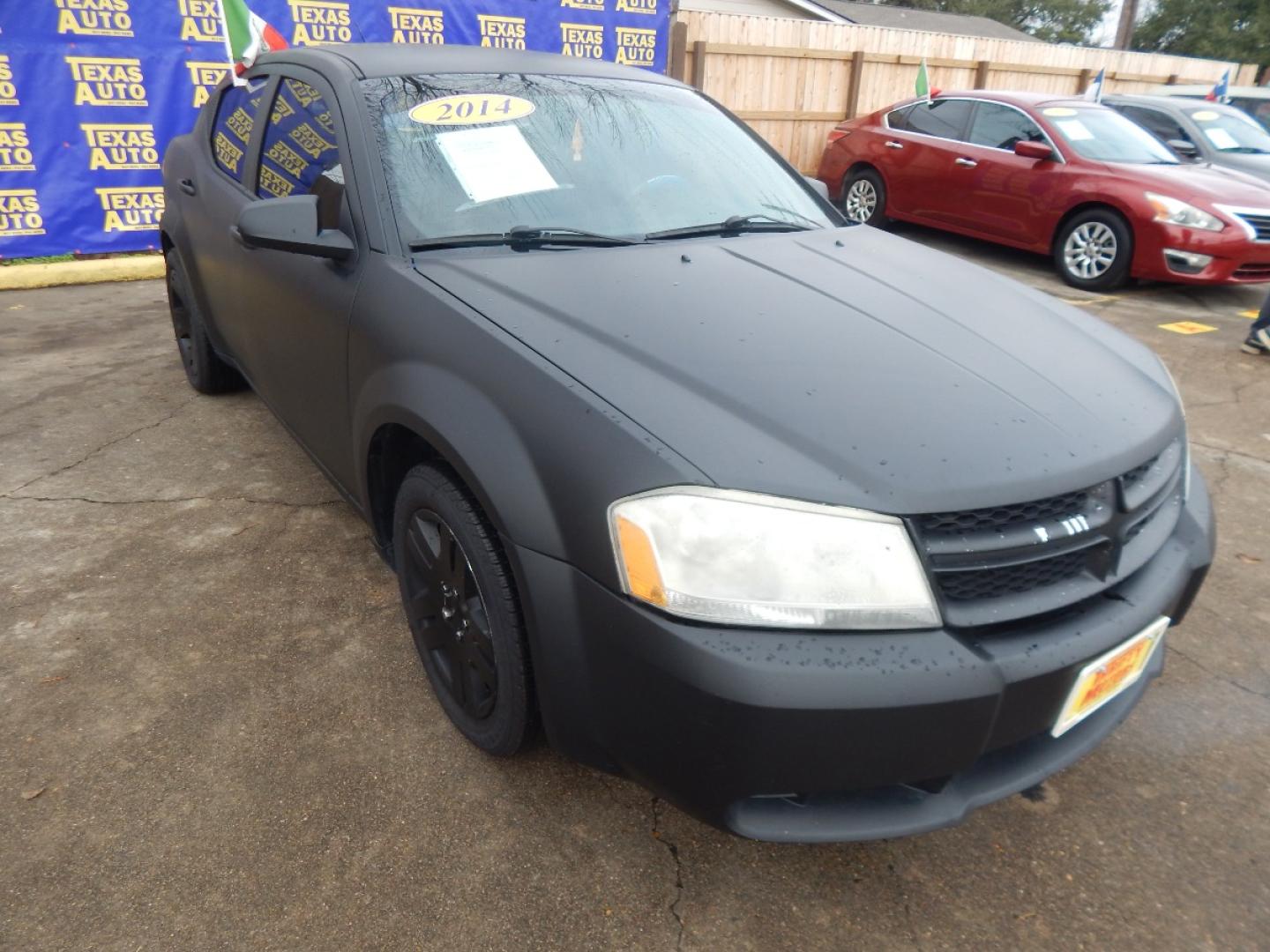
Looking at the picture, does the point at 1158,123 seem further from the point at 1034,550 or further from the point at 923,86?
the point at 1034,550

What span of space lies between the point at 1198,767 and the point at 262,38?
217 inches

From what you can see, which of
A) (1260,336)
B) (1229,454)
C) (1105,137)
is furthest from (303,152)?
(1105,137)

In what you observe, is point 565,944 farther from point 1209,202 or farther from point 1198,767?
point 1209,202

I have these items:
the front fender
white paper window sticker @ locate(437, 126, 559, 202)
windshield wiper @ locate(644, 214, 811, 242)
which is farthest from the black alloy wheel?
windshield wiper @ locate(644, 214, 811, 242)

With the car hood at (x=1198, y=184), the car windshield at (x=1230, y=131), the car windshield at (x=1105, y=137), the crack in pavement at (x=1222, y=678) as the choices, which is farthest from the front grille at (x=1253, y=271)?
the crack in pavement at (x=1222, y=678)

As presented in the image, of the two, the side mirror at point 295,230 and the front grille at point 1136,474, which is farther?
the side mirror at point 295,230

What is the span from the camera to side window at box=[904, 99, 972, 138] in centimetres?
812

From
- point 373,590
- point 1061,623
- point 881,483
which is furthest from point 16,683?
point 1061,623

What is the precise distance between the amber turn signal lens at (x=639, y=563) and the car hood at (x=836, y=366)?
0.53 feet

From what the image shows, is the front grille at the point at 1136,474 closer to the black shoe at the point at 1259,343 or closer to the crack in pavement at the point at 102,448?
the crack in pavement at the point at 102,448

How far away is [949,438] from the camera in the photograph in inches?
61.2

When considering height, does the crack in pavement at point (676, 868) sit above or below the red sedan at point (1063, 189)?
below

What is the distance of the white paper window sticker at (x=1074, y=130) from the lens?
7324mm

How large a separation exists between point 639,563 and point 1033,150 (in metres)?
7.35
